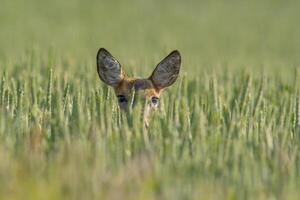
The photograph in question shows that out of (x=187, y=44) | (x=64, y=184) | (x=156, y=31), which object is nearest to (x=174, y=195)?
(x=64, y=184)

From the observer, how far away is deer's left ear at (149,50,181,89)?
28.2ft

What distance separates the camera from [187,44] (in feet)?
86.5

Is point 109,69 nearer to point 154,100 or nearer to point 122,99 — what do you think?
point 122,99

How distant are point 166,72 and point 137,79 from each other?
32 cm

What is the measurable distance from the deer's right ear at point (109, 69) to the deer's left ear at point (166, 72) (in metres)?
0.36

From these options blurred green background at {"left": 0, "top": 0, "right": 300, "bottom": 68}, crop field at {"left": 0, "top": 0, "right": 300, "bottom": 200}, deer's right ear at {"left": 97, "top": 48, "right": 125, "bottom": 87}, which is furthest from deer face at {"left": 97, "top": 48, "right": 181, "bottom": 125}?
blurred green background at {"left": 0, "top": 0, "right": 300, "bottom": 68}

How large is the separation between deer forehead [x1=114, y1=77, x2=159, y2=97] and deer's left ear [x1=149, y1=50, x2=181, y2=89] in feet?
0.32

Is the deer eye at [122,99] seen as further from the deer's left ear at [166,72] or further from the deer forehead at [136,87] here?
the deer's left ear at [166,72]

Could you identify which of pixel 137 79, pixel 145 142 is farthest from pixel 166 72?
pixel 145 142

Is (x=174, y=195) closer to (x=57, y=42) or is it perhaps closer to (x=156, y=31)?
(x=57, y=42)

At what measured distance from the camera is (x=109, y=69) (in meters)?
8.71

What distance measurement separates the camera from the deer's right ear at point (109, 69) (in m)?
8.52

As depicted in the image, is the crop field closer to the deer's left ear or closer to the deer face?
the deer face

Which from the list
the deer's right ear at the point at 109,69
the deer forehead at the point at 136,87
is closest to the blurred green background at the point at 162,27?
the deer's right ear at the point at 109,69
